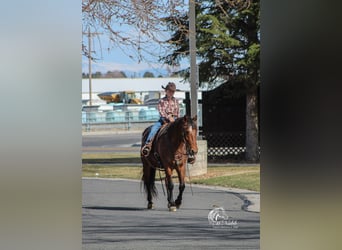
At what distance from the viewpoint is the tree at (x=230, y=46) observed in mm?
5199

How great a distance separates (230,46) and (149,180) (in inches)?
42.0

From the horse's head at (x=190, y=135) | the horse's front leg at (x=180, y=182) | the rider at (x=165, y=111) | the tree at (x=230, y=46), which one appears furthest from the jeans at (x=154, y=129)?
the tree at (x=230, y=46)

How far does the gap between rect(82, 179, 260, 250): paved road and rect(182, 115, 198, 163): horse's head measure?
241 mm

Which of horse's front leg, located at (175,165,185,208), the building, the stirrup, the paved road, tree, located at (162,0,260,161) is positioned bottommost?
the paved road

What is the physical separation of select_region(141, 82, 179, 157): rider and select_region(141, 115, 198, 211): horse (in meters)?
0.03

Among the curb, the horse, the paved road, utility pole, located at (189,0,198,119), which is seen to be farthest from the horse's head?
the curb

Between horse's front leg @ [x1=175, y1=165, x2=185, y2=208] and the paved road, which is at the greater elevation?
horse's front leg @ [x1=175, y1=165, x2=185, y2=208]

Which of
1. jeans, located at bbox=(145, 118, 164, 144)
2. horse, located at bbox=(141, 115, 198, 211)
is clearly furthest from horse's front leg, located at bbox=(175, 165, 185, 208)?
jeans, located at bbox=(145, 118, 164, 144)

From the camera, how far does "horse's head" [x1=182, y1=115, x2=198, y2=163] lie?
5.27 meters

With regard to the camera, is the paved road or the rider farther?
the rider

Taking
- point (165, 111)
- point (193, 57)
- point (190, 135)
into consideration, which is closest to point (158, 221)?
point (190, 135)

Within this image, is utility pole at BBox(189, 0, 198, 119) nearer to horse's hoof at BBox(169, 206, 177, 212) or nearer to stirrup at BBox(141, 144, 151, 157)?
stirrup at BBox(141, 144, 151, 157)
